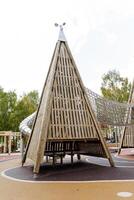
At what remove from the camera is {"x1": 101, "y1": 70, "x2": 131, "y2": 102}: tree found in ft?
82.9

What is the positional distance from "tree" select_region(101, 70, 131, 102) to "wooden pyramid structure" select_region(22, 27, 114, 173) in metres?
16.1

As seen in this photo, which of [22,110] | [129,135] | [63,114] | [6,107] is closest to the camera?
[63,114]

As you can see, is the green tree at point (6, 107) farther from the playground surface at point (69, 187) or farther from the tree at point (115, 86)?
the playground surface at point (69, 187)

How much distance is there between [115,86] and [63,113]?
18.2 m

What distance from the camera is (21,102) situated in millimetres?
29906

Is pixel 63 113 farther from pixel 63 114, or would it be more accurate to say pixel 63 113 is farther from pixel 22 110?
pixel 22 110

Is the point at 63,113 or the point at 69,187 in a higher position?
the point at 63,113

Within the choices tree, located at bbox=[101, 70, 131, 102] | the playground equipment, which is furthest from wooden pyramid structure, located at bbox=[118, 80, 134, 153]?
tree, located at bbox=[101, 70, 131, 102]

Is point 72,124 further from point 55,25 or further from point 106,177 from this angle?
point 55,25

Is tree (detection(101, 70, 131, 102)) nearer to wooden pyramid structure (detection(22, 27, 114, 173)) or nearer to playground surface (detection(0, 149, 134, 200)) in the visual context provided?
wooden pyramid structure (detection(22, 27, 114, 173))

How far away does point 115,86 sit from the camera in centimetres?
2598

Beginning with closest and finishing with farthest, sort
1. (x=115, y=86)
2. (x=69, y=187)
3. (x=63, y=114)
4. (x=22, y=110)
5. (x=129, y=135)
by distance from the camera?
(x=69, y=187), (x=63, y=114), (x=129, y=135), (x=115, y=86), (x=22, y=110)

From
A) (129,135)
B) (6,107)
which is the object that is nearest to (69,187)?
(129,135)

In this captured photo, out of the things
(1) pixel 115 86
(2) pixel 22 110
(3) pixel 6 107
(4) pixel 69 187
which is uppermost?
(1) pixel 115 86
